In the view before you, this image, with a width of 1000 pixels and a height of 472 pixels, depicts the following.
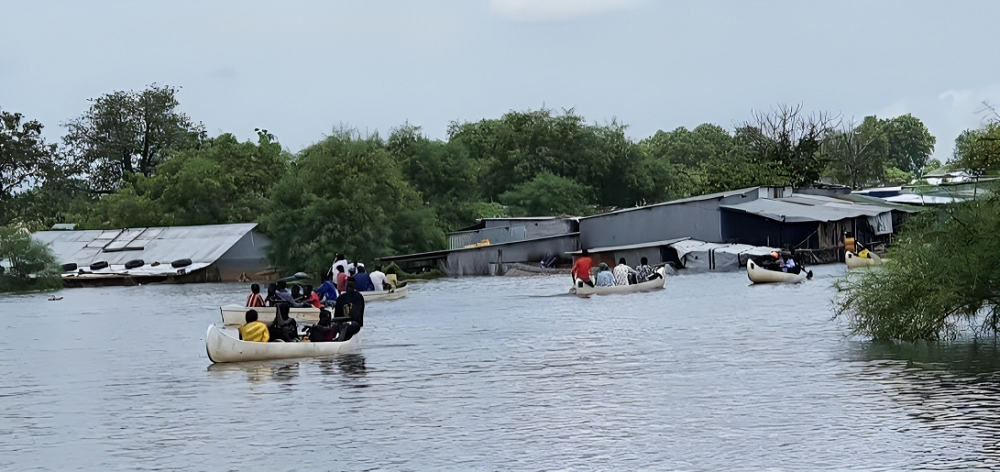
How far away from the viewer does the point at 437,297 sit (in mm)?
49688

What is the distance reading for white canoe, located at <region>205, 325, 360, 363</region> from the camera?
25.5 m

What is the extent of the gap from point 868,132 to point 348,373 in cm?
13293

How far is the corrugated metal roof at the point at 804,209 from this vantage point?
63.9 meters

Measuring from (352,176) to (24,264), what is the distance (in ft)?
61.5

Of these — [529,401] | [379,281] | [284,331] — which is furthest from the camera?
[379,281]

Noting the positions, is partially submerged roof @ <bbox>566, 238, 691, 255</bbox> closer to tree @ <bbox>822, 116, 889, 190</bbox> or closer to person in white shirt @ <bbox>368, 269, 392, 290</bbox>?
person in white shirt @ <bbox>368, 269, 392, 290</bbox>

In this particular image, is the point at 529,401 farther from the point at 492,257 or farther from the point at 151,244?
the point at 151,244

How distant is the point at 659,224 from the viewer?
69875 mm

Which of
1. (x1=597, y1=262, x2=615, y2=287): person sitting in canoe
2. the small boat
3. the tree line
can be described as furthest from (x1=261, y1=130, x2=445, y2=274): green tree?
the small boat

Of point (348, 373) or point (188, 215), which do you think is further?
point (188, 215)

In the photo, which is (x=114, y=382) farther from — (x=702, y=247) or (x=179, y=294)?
(x=702, y=247)

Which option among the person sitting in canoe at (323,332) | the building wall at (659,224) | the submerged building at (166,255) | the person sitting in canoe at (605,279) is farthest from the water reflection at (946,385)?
the submerged building at (166,255)

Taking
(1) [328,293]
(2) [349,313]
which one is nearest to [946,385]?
(2) [349,313]

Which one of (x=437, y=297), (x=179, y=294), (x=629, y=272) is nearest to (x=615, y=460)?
(x=629, y=272)
